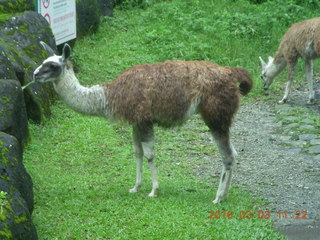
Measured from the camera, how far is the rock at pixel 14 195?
5074mm

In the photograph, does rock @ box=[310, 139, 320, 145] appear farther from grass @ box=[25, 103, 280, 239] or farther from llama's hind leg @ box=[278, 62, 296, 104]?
llama's hind leg @ box=[278, 62, 296, 104]

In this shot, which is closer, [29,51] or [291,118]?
[29,51]

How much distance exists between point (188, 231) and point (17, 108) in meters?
2.65

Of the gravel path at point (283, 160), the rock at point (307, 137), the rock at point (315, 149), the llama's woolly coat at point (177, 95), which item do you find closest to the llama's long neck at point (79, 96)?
the llama's woolly coat at point (177, 95)

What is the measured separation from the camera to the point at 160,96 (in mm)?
7078

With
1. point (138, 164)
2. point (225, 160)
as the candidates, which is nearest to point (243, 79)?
point (225, 160)

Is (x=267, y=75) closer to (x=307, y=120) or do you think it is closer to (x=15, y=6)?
(x=307, y=120)

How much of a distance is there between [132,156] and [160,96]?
2000 mm

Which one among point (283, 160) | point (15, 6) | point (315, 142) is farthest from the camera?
point (15, 6)

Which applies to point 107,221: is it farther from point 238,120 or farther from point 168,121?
point 238,120

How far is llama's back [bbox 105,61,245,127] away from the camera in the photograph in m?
7.05

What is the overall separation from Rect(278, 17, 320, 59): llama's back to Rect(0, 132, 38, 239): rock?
305 inches

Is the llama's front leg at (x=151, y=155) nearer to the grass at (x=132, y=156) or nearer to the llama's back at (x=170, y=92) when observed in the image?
the grass at (x=132, y=156)

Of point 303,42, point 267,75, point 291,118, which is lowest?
point 267,75
